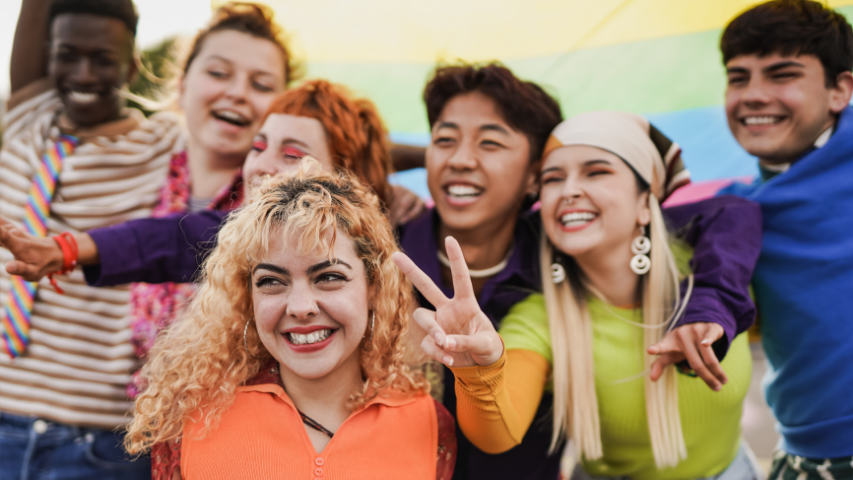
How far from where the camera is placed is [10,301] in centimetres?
285

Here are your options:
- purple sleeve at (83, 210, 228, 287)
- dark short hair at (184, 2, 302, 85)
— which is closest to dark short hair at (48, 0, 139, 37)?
dark short hair at (184, 2, 302, 85)

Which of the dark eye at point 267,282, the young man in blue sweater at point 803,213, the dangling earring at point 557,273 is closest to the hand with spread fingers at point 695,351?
the dangling earring at point 557,273

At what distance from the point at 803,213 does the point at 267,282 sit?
2.24 meters

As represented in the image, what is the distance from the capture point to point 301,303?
6.21ft

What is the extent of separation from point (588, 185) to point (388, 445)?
4.37 ft

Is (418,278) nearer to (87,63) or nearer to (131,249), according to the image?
(131,249)

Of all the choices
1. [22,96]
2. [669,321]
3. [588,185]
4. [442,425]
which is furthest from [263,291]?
[22,96]

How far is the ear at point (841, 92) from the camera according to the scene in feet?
8.89

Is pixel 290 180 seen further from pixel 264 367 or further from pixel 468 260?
pixel 468 260

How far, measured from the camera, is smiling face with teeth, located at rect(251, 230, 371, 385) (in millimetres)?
1928

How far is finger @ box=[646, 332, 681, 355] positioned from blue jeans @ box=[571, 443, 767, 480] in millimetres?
678

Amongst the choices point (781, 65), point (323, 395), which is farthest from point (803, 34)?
point (323, 395)

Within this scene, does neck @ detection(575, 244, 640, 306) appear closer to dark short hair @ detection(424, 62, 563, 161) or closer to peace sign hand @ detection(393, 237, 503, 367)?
dark short hair @ detection(424, 62, 563, 161)

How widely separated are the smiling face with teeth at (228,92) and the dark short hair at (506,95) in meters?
0.88
